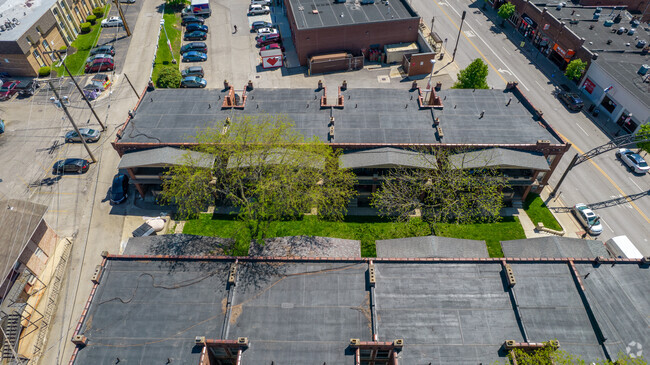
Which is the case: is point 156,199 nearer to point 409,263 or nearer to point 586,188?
point 409,263

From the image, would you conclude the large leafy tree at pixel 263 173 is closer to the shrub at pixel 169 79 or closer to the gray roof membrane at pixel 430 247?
the gray roof membrane at pixel 430 247

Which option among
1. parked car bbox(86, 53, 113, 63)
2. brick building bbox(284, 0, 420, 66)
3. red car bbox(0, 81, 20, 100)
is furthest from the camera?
parked car bbox(86, 53, 113, 63)

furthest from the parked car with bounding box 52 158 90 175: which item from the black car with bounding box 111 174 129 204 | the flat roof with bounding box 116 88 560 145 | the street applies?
the street

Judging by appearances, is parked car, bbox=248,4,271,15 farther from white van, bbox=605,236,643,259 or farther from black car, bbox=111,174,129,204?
white van, bbox=605,236,643,259

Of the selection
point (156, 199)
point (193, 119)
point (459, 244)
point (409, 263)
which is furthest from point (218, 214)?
point (459, 244)

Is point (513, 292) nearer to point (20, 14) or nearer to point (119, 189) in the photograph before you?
point (119, 189)

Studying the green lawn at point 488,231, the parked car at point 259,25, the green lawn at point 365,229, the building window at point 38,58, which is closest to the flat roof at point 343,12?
the parked car at point 259,25
